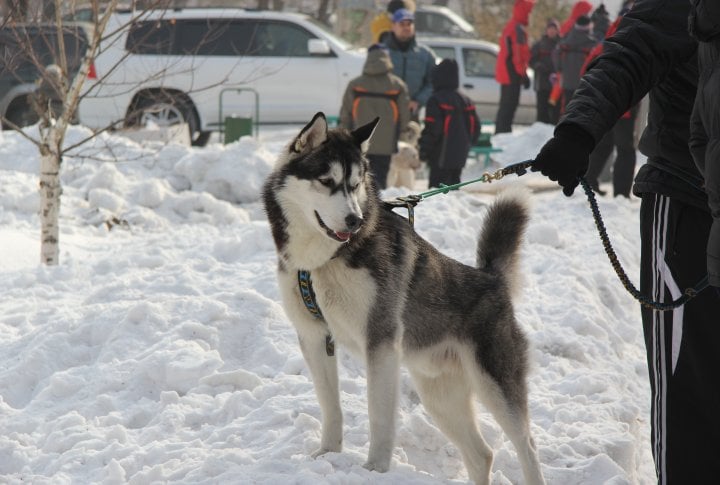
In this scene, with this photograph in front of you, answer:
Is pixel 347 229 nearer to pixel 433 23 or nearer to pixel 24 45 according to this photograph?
pixel 24 45

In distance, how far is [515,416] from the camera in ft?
12.2

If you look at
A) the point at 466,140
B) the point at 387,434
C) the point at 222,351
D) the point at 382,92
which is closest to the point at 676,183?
the point at 387,434

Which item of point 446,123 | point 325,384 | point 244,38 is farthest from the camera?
point 244,38

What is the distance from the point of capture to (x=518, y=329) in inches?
151

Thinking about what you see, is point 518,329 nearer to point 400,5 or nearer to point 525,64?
point 400,5

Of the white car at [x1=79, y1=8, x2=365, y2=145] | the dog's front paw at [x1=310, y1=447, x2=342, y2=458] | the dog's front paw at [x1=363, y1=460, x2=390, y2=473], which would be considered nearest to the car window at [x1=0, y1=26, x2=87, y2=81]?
the dog's front paw at [x1=310, y1=447, x2=342, y2=458]

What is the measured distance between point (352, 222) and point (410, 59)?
7.08 metres

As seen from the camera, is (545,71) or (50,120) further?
(545,71)

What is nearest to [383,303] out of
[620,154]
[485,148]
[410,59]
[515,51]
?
[410,59]

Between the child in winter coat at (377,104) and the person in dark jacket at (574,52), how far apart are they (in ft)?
13.3

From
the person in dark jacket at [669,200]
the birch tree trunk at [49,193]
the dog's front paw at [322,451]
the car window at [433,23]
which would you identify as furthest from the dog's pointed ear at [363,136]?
the car window at [433,23]

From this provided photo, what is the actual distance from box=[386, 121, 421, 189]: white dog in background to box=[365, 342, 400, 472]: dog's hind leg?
248 inches

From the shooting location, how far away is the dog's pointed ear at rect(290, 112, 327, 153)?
141 inches

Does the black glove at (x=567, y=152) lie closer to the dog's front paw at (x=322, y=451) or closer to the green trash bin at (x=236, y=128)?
the dog's front paw at (x=322, y=451)
